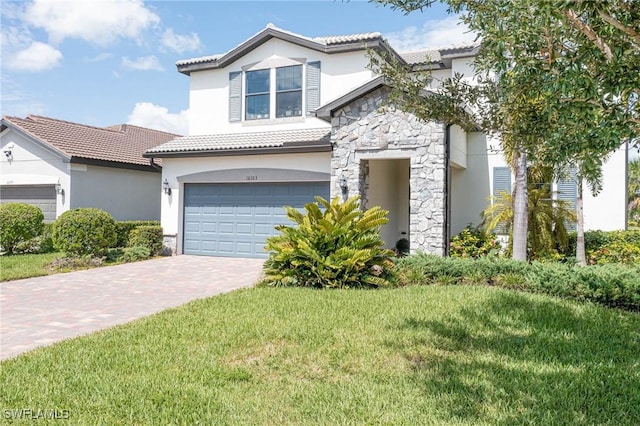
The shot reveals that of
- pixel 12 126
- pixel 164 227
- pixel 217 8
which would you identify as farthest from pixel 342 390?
pixel 12 126

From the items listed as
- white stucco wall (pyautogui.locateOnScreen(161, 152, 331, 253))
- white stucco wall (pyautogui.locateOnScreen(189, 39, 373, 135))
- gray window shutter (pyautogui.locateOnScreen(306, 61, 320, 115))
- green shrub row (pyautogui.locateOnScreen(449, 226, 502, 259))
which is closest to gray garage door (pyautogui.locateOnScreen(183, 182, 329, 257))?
white stucco wall (pyautogui.locateOnScreen(161, 152, 331, 253))

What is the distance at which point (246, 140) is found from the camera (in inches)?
620

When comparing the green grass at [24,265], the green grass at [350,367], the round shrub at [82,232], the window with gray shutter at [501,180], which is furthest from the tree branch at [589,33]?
the round shrub at [82,232]

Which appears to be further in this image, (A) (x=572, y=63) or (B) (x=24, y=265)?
(B) (x=24, y=265)

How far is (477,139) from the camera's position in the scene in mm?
14820

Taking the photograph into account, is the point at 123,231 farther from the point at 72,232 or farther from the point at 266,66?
the point at 266,66

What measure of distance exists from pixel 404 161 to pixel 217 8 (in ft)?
26.9

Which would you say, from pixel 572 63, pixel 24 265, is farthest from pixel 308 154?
pixel 572 63

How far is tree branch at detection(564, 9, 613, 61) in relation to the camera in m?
3.10

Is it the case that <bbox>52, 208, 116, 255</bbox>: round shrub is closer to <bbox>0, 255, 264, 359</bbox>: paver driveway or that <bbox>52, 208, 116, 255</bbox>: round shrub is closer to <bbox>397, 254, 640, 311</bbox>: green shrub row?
<bbox>0, 255, 264, 359</bbox>: paver driveway

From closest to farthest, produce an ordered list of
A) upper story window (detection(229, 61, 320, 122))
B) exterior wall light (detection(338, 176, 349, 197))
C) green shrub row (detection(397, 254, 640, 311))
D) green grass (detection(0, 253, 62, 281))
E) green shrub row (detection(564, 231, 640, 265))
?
green shrub row (detection(397, 254, 640, 311)) → green grass (detection(0, 253, 62, 281)) → green shrub row (detection(564, 231, 640, 265)) → exterior wall light (detection(338, 176, 349, 197)) → upper story window (detection(229, 61, 320, 122))

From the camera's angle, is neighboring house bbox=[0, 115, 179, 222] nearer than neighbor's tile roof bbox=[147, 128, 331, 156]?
No

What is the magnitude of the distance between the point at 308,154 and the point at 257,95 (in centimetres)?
389

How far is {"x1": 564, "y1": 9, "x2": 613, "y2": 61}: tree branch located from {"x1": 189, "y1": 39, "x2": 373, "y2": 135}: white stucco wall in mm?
11955
